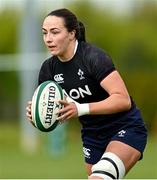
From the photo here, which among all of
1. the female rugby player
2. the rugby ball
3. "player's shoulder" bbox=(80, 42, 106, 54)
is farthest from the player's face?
the rugby ball

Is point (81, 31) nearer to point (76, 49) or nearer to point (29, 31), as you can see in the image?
point (76, 49)

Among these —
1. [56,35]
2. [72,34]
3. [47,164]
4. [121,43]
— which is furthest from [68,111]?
[121,43]

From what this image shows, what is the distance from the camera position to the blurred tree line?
35.3 m

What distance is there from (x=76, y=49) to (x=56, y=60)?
0.26m

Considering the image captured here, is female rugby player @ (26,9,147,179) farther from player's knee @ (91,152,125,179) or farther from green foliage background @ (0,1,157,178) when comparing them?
green foliage background @ (0,1,157,178)

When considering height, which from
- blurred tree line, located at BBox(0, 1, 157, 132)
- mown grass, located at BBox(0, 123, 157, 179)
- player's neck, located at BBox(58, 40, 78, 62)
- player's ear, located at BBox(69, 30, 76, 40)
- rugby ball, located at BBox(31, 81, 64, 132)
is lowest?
blurred tree line, located at BBox(0, 1, 157, 132)

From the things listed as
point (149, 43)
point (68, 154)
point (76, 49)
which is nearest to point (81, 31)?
point (76, 49)

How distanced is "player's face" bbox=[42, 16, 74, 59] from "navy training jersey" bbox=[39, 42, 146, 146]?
16 centimetres

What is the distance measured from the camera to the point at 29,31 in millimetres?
24484

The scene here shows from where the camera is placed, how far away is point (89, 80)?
25.0 feet

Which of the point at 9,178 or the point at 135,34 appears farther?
the point at 135,34

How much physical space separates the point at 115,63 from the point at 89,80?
29517 mm

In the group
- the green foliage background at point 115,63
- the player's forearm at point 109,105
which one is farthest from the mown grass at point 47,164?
the player's forearm at point 109,105

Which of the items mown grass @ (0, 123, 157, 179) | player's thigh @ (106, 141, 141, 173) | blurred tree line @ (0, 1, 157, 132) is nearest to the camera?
player's thigh @ (106, 141, 141, 173)
